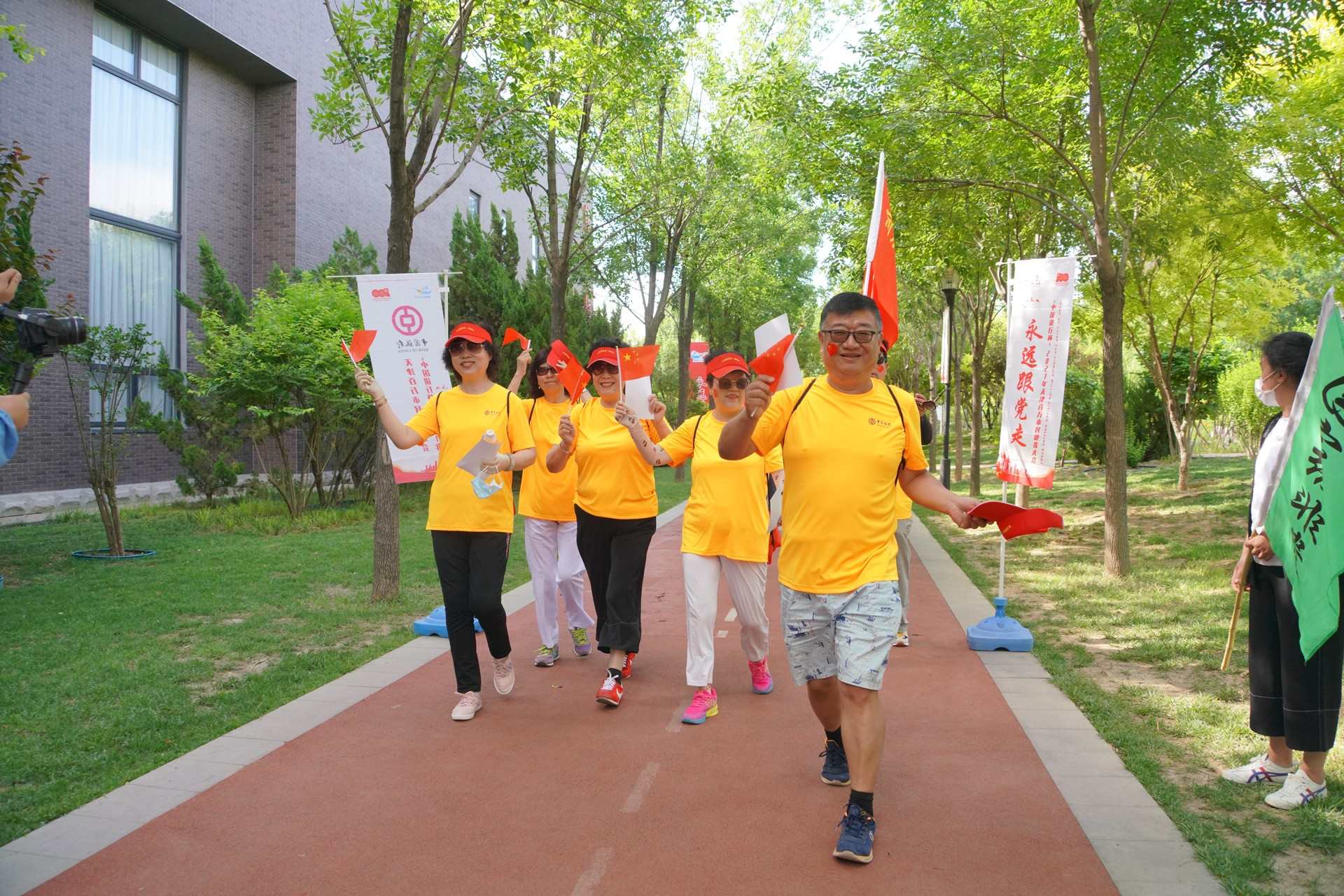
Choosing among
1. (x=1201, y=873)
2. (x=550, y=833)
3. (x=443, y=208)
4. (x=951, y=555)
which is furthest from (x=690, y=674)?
(x=443, y=208)

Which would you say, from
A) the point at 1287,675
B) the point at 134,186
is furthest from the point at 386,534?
the point at 134,186

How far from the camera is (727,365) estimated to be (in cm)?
524

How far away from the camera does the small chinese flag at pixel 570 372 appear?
5.84 meters

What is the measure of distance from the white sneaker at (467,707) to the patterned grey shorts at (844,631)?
222 centimetres

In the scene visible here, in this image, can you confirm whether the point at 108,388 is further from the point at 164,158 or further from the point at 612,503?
the point at 612,503

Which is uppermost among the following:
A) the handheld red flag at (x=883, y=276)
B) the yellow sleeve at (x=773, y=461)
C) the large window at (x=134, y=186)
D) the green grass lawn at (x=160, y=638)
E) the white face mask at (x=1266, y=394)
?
the large window at (x=134, y=186)

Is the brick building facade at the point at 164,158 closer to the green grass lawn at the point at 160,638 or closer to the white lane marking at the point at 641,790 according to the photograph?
the green grass lawn at the point at 160,638

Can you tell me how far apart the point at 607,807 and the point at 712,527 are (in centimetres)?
176

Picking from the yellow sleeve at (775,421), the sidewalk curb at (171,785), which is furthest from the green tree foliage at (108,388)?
the yellow sleeve at (775,421)

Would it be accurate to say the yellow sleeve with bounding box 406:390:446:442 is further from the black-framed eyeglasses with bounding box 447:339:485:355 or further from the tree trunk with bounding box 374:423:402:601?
the tree trunk with bounding box 374:423:402:601

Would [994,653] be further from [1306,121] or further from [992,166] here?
[1306,121]

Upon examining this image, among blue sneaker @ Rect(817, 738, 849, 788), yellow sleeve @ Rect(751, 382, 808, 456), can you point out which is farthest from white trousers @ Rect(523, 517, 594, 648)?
yellow sleeve @ Rect(751, 382, 808, 456)

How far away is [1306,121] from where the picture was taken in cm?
1255

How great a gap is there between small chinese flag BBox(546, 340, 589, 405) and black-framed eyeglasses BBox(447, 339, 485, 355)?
56 cm
